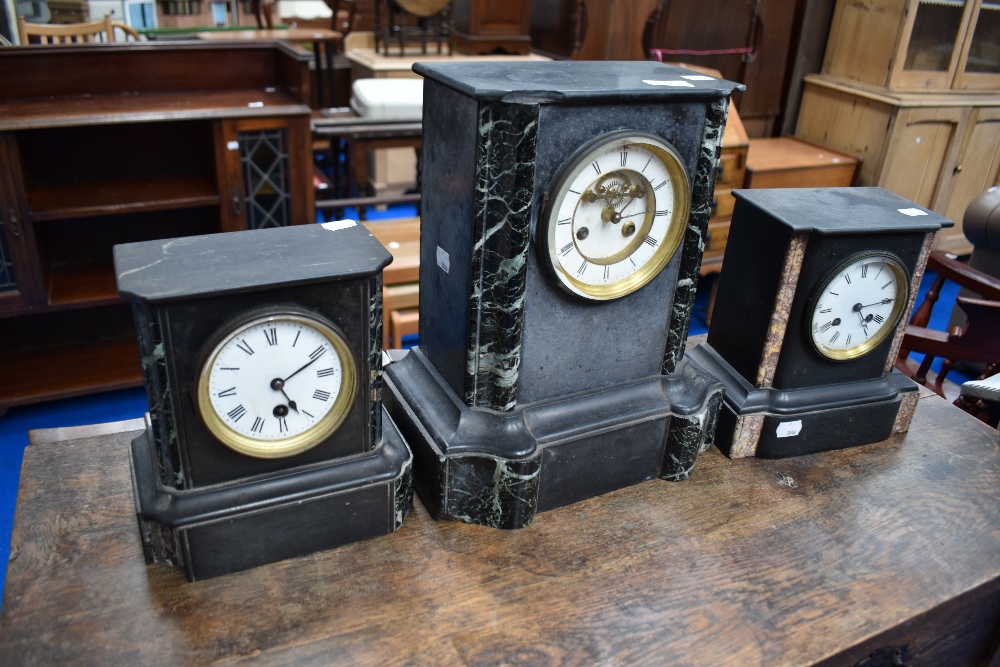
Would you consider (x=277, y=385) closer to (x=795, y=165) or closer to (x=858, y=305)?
(x=858, y=305)

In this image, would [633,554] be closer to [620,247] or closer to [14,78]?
[620,247]

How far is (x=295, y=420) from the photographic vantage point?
3.64 ft

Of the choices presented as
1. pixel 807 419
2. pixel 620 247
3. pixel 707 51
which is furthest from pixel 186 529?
pixel 707 51

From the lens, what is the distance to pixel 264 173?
278 cm

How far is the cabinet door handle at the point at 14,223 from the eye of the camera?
2447 millimetres

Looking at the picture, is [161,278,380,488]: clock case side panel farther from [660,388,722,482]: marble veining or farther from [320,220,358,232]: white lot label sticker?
[660,388,722,482]: marble veining

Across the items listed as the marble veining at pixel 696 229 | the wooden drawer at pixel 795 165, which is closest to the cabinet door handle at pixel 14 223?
the marble veining at pixel 696 229

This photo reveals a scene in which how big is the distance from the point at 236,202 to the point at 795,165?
8.52 ft

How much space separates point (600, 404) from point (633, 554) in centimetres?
26

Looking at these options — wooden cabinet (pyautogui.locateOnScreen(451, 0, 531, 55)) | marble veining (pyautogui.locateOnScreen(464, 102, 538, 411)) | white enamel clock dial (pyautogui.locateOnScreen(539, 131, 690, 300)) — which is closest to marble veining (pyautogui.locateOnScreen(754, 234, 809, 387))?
white enamel clock dial (pyautogui.locateOnScreen(539, 131, 690, 300))

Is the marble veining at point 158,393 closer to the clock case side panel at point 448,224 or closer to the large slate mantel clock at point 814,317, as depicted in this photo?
the clock case side panel at point 448,224

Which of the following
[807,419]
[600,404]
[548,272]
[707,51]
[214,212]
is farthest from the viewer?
[707,51]

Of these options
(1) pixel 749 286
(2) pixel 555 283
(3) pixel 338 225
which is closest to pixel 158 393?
(3) pixel 338 225

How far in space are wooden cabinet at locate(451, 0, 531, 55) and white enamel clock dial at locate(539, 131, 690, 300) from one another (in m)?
3.38
